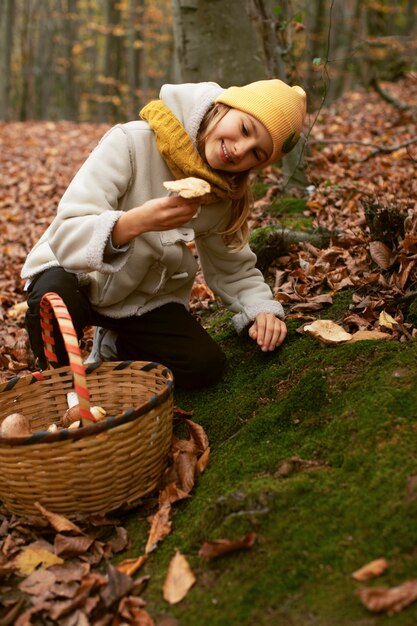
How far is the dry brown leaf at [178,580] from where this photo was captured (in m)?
1.79

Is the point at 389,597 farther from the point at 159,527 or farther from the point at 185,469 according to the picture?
the point at 185,469

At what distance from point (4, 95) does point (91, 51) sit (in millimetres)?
11381

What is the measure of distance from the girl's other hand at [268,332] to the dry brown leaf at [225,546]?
118cm

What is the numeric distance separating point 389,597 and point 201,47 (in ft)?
15.9

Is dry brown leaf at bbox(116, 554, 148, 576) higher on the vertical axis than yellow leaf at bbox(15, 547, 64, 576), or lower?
higher

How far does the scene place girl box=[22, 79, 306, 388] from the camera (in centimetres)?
245

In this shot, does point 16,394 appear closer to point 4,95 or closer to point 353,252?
point 353,252

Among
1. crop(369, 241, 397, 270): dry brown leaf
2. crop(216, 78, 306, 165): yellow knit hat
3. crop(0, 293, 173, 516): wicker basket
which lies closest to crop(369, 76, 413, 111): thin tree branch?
crop(369, 241, 397, 270): dry brown leaf

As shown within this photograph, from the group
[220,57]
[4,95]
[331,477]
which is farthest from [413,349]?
[4,95]

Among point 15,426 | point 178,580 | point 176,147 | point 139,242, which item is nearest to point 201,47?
point 176,147

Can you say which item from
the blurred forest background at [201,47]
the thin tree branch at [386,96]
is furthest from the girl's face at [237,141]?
the thin tree branch at [386,96]

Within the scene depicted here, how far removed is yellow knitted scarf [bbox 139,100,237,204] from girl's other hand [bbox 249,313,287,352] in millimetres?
690

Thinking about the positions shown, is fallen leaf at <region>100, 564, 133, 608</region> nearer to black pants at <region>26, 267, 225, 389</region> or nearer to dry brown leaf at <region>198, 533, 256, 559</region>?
dry brown leaf at <region>198, 533, 256, 559</region>

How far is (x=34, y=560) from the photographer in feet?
6.78
